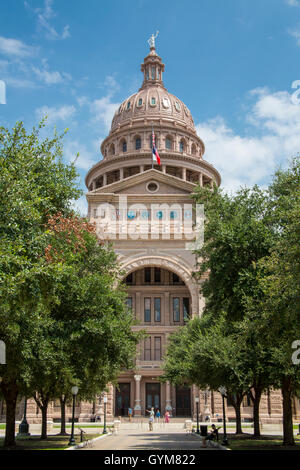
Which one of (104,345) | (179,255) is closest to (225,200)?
(104,345)

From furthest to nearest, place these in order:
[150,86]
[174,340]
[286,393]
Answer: [150,86] < [174,340] < [286,393]

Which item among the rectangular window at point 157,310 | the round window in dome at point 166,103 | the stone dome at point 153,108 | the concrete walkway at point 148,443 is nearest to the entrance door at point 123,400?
the rectangular window at point 157,310

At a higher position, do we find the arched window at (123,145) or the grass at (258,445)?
the arched window at (123,145)

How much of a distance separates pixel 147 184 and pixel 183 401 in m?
26.0

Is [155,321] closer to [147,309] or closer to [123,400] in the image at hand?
[147,309]

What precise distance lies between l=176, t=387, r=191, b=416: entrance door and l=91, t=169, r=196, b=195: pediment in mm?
23332

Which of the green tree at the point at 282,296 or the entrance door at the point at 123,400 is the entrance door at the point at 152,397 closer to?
the entrance door at the point at 123,400

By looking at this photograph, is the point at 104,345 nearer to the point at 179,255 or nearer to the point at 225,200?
the point at 225,200

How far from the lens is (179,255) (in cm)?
5472

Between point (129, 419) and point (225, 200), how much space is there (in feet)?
108

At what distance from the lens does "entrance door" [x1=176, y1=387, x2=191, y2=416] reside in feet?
180

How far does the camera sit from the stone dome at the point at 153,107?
82.8m

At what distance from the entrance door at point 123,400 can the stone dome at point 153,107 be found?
44183 millimetres
